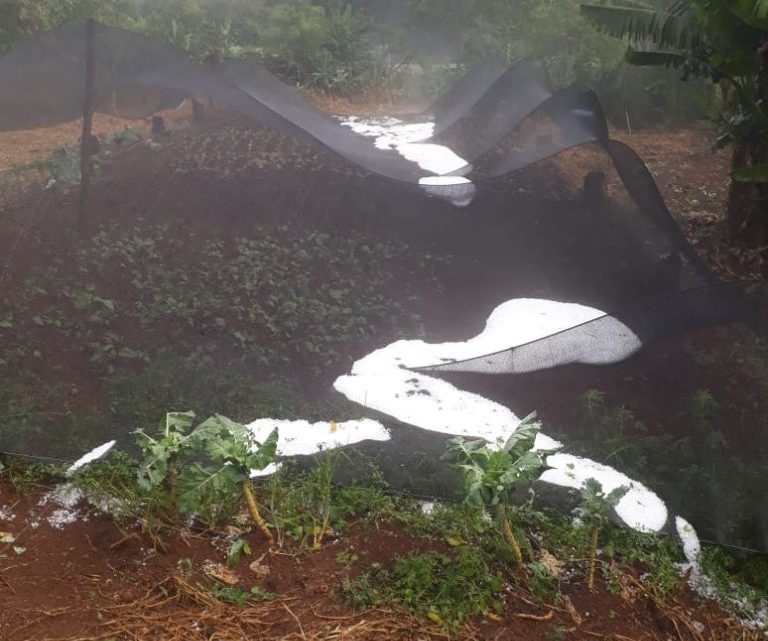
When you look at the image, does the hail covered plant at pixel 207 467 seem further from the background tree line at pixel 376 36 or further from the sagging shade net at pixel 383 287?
the background tree line at pixel 376 36

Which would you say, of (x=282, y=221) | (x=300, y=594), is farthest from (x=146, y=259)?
(x=300, y=594)

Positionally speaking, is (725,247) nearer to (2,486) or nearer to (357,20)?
(357,20)

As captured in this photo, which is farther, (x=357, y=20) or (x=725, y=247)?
(x=357, y=20)

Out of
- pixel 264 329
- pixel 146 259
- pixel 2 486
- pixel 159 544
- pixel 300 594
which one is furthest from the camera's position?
pixel 146 259

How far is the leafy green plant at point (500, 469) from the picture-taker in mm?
1959

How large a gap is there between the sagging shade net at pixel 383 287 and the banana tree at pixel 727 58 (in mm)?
444

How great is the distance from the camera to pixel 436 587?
2.06 meters

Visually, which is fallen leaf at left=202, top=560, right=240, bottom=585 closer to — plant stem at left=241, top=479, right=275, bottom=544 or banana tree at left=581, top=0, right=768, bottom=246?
plant stem at left=241, top=479, right=275, bottom=544

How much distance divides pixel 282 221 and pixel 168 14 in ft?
5.02

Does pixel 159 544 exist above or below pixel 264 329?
below

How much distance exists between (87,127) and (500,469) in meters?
2.55

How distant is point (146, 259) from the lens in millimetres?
3236

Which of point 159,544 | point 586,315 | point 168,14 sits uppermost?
point 168,14

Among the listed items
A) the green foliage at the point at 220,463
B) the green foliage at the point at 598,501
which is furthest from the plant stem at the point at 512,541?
the green foliage at the point at 220,463
